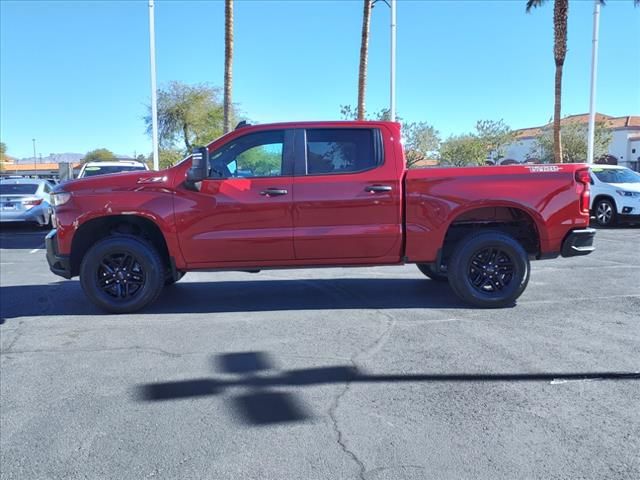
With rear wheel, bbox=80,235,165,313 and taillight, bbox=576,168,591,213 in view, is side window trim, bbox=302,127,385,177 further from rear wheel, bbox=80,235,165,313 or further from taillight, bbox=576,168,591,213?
taillight, bbox=576,168,591,213

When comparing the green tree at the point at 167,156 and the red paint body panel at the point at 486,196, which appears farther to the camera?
the green tree at the point at 167,156

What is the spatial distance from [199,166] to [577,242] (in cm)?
440

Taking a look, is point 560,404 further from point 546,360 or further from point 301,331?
point 301,331

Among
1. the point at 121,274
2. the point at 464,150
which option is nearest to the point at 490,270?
the point at 121,274

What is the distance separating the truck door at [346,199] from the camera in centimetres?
631

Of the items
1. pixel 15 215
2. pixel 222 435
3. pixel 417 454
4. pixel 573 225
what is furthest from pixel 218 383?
pixel 15 215

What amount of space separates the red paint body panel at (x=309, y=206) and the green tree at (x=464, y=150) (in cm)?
2938

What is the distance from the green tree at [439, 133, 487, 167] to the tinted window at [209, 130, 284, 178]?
98.0ft

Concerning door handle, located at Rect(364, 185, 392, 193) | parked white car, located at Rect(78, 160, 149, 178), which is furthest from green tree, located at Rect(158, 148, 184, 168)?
door handle, located at Rect(364, 185, 392, 193)

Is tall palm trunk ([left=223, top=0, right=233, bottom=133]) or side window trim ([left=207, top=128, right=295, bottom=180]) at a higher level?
tall palm trunk ([left=223, top=0, right=233, bottom=133])

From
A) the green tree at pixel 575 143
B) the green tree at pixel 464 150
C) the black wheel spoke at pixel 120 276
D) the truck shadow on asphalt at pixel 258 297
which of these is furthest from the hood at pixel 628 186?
the green tree at pixel 575 143

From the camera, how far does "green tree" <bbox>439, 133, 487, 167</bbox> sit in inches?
1451

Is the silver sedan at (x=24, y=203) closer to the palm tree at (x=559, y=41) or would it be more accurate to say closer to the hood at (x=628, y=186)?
the hood at (x=628, y=186)

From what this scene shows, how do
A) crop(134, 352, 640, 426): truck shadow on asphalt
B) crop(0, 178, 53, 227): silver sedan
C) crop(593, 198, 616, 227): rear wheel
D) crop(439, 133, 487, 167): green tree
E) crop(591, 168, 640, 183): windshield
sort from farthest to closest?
crop(439, 133, 487, 167): green tree
crop(591, 168, 640, 183): windshield
crop(593, 198, 616, 227): rear wheel
crop(0, 178, 53, 227): silver sedan
crop(134, 352, 640, 426): truck shadow on asphalt
